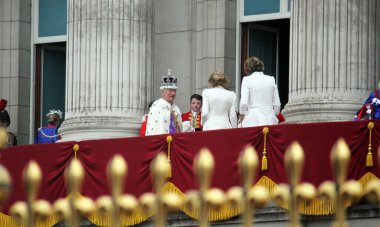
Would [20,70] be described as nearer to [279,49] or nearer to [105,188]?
[279,49]

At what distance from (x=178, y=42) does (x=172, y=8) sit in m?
0.77

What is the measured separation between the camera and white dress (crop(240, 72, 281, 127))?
23.3 metres

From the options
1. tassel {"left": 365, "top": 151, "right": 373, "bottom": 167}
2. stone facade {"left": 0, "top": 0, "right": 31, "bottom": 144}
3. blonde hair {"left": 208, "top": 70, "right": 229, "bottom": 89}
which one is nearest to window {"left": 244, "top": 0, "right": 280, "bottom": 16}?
stone facade {"left": 0, "top": 0, "right": 31, "bottom": 144}

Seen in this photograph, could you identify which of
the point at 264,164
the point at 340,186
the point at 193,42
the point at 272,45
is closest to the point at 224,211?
the point at 264,164

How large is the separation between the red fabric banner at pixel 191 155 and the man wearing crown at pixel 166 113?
46 cm

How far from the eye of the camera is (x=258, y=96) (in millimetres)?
23344

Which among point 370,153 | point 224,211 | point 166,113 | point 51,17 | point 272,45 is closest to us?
point 370,153

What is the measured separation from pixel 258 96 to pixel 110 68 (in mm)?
4682

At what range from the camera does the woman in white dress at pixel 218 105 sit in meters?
23.6

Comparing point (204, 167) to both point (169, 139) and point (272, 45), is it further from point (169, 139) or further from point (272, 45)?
point (272, 45)

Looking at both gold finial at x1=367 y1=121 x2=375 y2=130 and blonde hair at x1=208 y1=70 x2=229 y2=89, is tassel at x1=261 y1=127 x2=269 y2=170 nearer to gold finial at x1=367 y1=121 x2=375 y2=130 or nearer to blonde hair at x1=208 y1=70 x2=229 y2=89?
blonde hair at x1=208 y1=70 x2=229 y2=89

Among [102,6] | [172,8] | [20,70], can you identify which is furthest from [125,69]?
[20,70]

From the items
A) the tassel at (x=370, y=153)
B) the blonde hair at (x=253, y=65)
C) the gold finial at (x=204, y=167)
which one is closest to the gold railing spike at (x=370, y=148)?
the tassel at (x=370, y=153)

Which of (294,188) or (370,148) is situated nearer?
(294,188)
